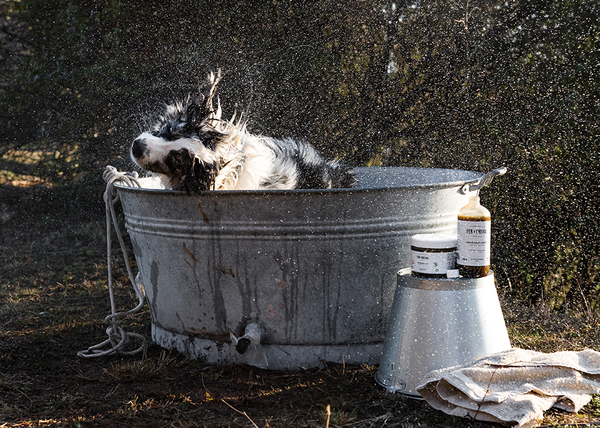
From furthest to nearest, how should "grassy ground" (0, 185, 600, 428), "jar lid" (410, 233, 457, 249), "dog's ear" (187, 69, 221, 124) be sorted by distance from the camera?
"dog's ear" (187, 69, 221, 124) < "jar lid" (410, 233, 457, 249) < "grassy ground" (0, 185, 600, 428)

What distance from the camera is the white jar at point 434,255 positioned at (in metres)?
2.13

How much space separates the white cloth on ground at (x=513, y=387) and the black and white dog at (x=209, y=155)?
4.06 feet

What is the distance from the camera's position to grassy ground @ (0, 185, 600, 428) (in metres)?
2.01

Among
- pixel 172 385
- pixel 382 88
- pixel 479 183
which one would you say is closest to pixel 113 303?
pixel 172 385

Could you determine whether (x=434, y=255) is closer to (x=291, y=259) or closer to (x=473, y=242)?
(x=473, y=242)

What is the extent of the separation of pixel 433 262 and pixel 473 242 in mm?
169

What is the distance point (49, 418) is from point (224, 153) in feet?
4.29

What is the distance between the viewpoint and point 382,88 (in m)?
4.48

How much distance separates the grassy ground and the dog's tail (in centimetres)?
119

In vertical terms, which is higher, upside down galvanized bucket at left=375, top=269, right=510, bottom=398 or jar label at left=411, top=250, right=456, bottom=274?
jar label at left=411, top=250, right=456, bottom=274

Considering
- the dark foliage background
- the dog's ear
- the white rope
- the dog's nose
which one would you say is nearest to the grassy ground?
the white rope

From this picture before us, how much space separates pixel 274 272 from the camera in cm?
230

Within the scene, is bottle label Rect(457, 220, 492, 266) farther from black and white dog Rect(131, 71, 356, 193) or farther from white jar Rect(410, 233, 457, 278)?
black and white dog Rect(131, 71, 356, 193)

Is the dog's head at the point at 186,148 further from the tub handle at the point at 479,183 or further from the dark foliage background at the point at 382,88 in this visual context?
the dark foliage background at the point at 382,88
